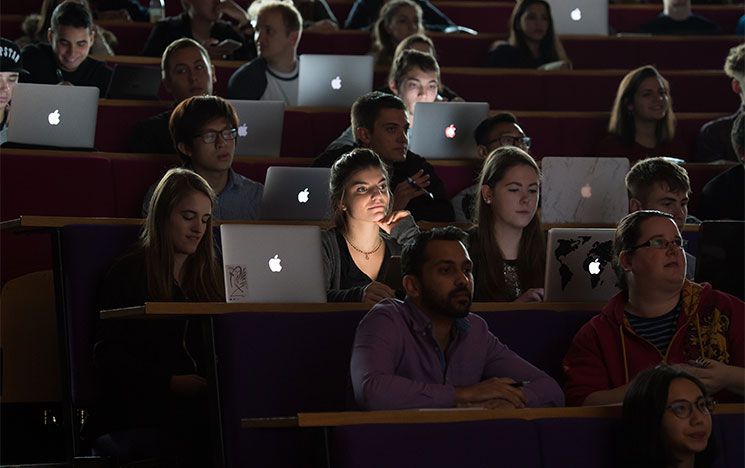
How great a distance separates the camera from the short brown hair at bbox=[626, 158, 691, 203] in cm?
308

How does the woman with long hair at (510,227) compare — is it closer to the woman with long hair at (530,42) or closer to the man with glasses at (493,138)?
the man with glasses at (493,138)

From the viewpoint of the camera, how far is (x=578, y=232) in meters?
2.78

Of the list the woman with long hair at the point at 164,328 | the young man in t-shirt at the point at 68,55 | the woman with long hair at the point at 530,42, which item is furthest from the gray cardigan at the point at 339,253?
the woman with long hair at the point at 530,42

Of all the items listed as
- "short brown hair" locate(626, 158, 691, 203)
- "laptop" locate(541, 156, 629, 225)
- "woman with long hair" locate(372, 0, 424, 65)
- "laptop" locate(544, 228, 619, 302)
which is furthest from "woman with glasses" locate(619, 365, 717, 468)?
"woman with long hair" locate(372, 0, 424, 65)

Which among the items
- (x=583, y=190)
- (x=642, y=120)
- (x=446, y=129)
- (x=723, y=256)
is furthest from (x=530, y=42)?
(x=723, y=256)

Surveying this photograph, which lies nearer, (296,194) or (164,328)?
(164,328)

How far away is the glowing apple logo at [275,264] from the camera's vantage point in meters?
2.55

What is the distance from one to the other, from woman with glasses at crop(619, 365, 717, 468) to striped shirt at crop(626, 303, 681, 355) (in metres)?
0.42

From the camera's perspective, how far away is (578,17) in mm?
5230

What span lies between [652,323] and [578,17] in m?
2.83

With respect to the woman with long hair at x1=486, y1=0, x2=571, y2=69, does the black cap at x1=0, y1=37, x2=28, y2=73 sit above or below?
below

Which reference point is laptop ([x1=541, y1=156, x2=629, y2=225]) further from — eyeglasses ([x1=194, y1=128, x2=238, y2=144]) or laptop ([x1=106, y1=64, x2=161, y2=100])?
laptop ([x1=106, y1=64, x2=161, y2=100])

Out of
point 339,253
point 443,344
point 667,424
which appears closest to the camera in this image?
point 667,424

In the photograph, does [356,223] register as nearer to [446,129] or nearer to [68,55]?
[446,129]
